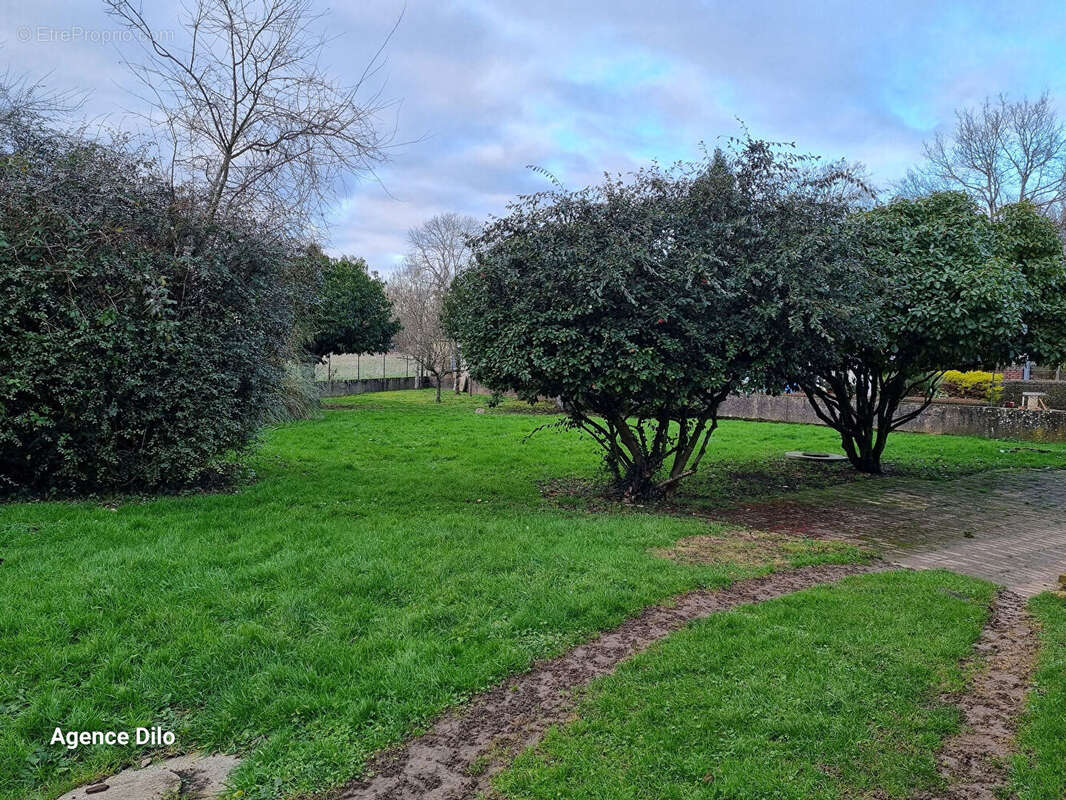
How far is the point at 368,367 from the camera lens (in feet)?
105

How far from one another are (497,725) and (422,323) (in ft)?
84.1

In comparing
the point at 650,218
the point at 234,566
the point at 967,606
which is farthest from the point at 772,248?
the point at 234,566

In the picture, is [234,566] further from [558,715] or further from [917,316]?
[917,316]

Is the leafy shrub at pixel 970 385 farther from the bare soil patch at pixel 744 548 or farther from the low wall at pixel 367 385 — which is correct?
the low wall at pixel 367 385

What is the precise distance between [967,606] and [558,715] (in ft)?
9.18

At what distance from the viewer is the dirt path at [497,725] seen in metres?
2.35

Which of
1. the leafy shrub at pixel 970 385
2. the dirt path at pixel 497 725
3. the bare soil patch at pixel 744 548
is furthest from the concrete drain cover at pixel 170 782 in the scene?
the leafy shrub at pixel 970 385

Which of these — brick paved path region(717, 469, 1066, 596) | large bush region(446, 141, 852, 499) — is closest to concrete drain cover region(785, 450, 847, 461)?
brick paved path region(717, 469, 1066, 596)

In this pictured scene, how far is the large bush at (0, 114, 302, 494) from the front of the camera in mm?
6109

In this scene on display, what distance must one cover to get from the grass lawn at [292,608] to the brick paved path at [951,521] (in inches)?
40.1

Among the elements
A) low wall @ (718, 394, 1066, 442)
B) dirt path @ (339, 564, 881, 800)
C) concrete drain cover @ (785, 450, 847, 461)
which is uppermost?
low wall @ (718, 394, 1066, 442)

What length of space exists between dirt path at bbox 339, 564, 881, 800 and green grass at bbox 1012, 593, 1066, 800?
1.58 metres

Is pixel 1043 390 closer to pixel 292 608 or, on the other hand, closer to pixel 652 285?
pixel 652 285

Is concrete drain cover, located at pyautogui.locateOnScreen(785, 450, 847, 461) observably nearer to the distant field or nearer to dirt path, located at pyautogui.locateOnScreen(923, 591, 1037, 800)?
dirt path, located at pyautogui.locateOnScreen(923, 591, 1037, 800)
